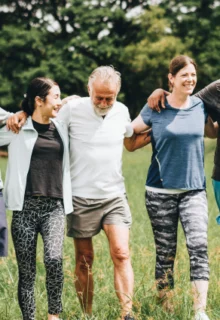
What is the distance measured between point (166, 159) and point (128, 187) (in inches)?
418

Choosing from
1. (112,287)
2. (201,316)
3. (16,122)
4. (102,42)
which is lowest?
(112,287)

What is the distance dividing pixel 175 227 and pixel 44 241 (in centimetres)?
109

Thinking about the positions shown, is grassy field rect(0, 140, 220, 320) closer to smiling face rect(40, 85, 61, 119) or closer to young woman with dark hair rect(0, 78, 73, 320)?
young woman with dark hair rect(0, 78, 73, 320)

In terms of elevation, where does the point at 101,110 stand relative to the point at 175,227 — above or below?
above

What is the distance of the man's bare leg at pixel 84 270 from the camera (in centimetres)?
535

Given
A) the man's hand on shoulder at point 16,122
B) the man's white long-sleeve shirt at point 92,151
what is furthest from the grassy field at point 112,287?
the man's hand on shoulder at point 16,122

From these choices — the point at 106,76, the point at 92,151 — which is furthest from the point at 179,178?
the point at 106,76

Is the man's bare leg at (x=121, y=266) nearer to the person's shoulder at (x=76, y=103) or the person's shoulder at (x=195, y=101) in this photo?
the person's shoulder at (x=76, y=103)

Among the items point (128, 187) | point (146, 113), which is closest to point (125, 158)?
point (128, 187)

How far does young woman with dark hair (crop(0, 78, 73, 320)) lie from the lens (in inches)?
195

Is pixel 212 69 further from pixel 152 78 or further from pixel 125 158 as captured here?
pixel 125 158

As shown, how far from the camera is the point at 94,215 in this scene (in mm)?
5285

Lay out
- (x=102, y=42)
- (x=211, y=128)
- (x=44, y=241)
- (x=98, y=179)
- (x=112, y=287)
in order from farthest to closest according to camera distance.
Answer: (x=102, y=42) → (x=112, y=287) → (x=211, y=128) → (x=98, y=179) → (x=44, y=241)

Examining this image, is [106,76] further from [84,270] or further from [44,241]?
[84,270]
